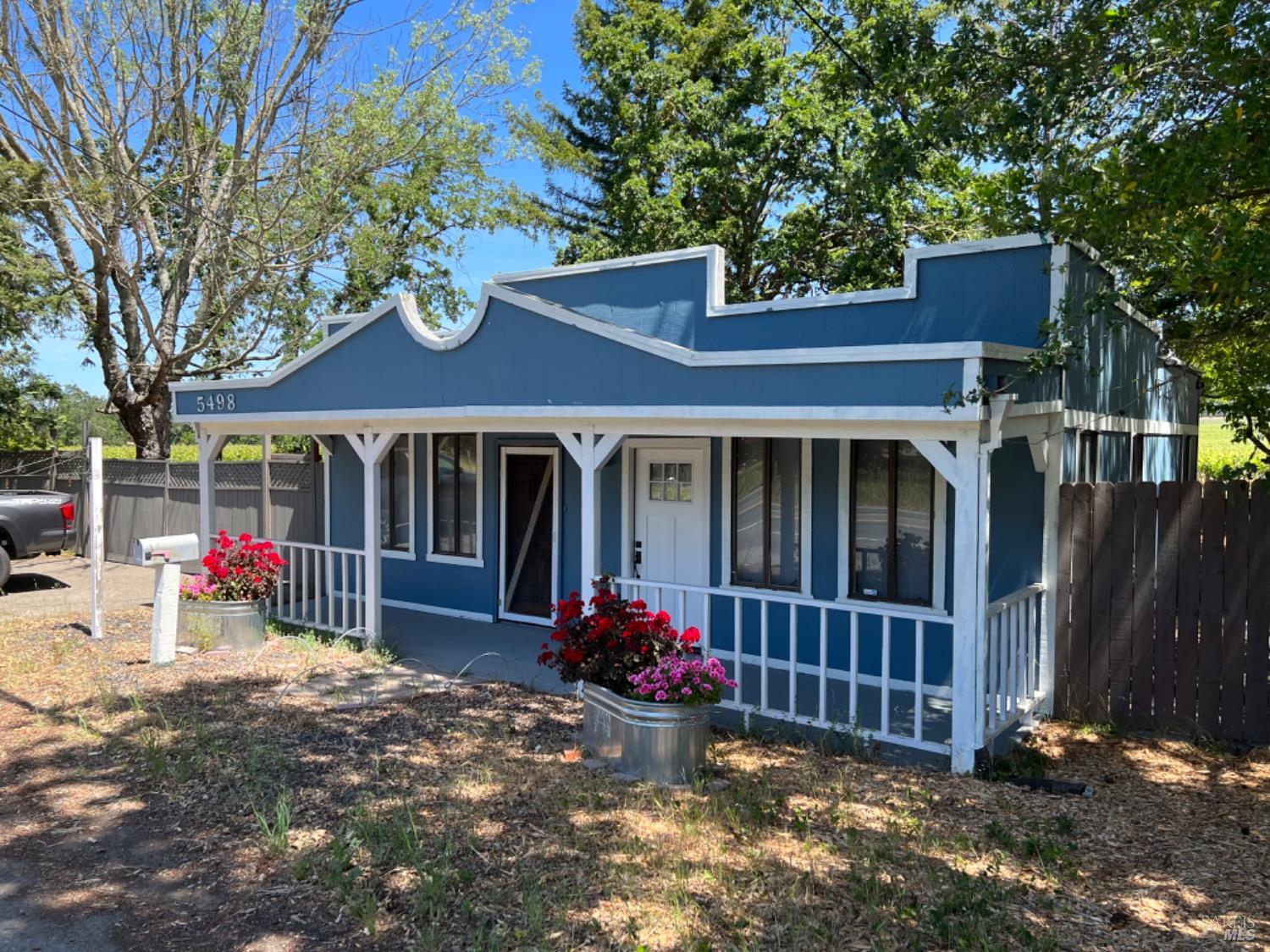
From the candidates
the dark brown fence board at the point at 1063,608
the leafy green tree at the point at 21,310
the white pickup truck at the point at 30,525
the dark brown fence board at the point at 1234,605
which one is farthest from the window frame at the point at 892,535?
the leafy green tree at the point at 21,310

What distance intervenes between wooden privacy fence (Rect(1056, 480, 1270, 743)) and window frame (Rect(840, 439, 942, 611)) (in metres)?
0.95

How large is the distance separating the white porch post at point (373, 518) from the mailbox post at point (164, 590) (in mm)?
1684

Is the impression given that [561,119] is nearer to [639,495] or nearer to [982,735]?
[639,495]

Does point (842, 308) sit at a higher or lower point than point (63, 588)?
higher

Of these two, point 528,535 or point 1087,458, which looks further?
point 528,535

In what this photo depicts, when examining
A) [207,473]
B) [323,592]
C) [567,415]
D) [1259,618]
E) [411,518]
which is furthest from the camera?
[323,592]

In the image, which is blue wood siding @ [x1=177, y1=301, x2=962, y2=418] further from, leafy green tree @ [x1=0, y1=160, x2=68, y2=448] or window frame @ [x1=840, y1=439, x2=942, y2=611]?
leafy green tree @ [x1=0, y1=160, x2=68, y2=448]

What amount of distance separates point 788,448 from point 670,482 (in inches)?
54.2

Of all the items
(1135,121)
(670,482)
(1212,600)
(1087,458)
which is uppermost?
(1135,121)

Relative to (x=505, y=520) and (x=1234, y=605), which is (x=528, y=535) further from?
(x=1234, y=605)

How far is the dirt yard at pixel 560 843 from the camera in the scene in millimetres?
3924

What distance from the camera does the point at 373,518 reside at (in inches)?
364

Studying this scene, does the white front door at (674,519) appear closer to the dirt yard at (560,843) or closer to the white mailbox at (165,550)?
the dirt yard at (560,843)

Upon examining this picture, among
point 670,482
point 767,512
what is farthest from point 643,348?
point 670,482
